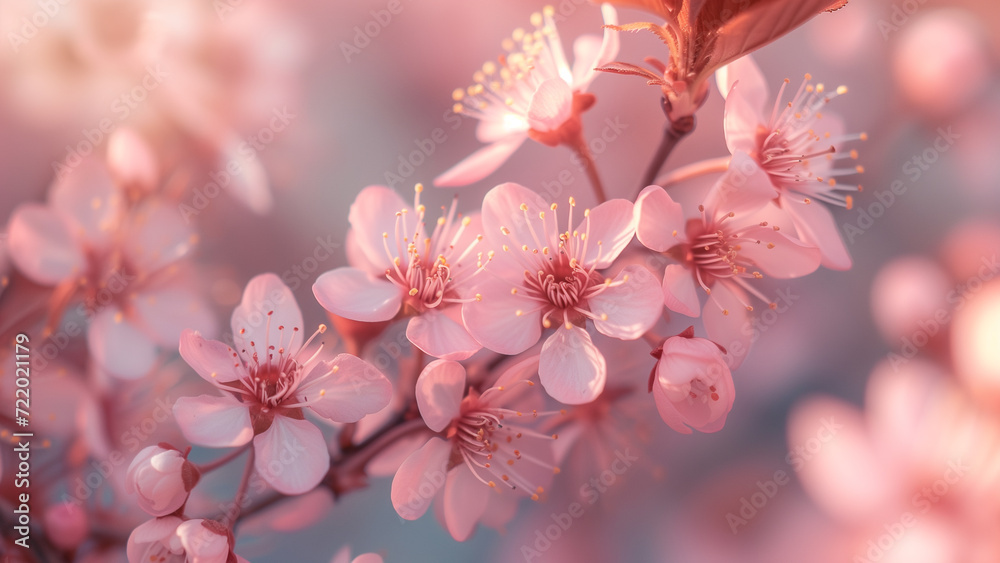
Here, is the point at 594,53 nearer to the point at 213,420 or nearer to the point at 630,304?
the point at 630,304

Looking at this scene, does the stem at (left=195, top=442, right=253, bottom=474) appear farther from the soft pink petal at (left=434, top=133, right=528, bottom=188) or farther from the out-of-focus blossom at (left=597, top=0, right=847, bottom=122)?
the out-of-focus blossom at (left=597, top=0, right=847, bottom=122)

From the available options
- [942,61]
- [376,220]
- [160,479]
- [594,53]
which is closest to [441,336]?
[376,220]

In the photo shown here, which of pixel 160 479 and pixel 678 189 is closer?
pixel 160 479

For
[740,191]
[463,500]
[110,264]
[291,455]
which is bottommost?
[463,500]

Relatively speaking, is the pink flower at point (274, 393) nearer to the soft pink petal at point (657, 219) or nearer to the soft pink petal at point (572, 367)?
the soft pink petal at point (572, 367)

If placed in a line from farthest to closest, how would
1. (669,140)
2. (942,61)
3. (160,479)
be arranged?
(942,61) → (669,140) → (160,479)

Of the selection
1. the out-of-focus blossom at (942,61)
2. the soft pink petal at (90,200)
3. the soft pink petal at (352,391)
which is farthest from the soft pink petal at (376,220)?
the out-of-focus blossom at (942,61)

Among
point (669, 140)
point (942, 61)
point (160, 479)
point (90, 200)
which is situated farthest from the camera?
point (942, 61)
